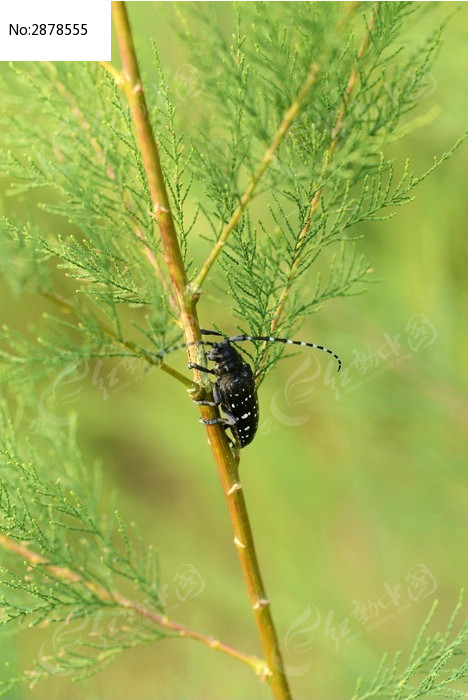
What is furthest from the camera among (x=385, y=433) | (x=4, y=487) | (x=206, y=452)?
(x=206, y=452)

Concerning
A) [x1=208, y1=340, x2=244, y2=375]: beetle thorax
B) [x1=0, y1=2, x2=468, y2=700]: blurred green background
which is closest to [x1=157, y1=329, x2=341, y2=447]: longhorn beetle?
[x1=208, y1=340, x2=244, y2=375]: beetle thorax

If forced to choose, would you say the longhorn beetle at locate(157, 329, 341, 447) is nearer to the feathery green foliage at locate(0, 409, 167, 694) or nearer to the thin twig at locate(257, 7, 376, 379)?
the thin twig at locate(257, 7, 376, 379)

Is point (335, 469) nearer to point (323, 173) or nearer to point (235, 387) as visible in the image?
point (235, 387)

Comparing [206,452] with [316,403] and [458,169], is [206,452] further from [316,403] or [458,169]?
[458,169]

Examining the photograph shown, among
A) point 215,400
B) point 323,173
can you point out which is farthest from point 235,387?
point 323,173

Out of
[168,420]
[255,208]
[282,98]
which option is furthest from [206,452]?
[282,98]
